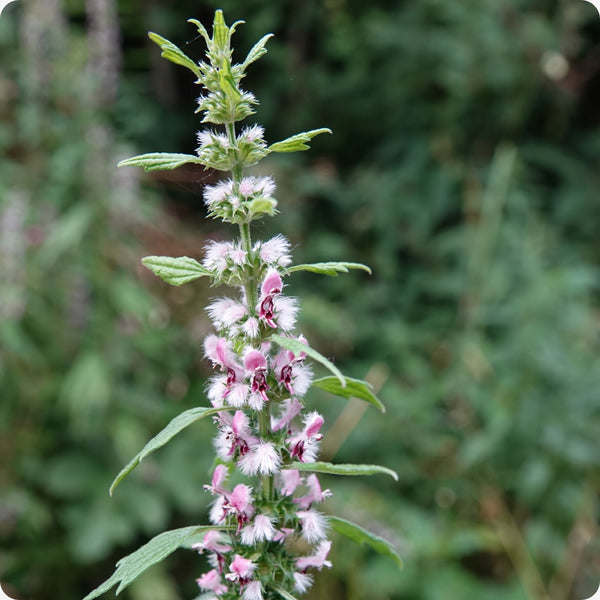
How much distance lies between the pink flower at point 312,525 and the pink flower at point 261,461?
0.24 ft

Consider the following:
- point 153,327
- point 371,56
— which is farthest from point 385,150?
point 153,327

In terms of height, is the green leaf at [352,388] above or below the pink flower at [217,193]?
below

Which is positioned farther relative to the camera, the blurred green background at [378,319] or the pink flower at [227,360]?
the blurred green background at [378,319]

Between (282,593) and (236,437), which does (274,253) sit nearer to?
(236,437)

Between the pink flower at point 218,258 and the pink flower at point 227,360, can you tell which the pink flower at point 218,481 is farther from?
the pink flower at point 218,258

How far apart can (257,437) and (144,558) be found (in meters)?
0.16

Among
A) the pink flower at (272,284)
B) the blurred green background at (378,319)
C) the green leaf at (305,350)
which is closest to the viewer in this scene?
the green leaf at (305,350)

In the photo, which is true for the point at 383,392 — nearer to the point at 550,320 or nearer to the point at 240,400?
the point at 550,320

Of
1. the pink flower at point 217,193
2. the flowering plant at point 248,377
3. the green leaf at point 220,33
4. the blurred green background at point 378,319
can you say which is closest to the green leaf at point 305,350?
the flowering plant at point 248,377

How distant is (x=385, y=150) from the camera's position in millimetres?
4625

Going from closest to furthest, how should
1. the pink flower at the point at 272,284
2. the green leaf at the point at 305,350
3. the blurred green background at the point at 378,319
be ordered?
the green leaf at the point at 305,350
the pink flower at the point at 272,284
the blurred green background at the point at 378,319

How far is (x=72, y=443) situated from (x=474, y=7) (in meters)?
3.25

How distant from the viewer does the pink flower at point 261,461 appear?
0.65 m

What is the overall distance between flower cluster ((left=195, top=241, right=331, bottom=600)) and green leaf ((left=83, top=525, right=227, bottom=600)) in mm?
47
